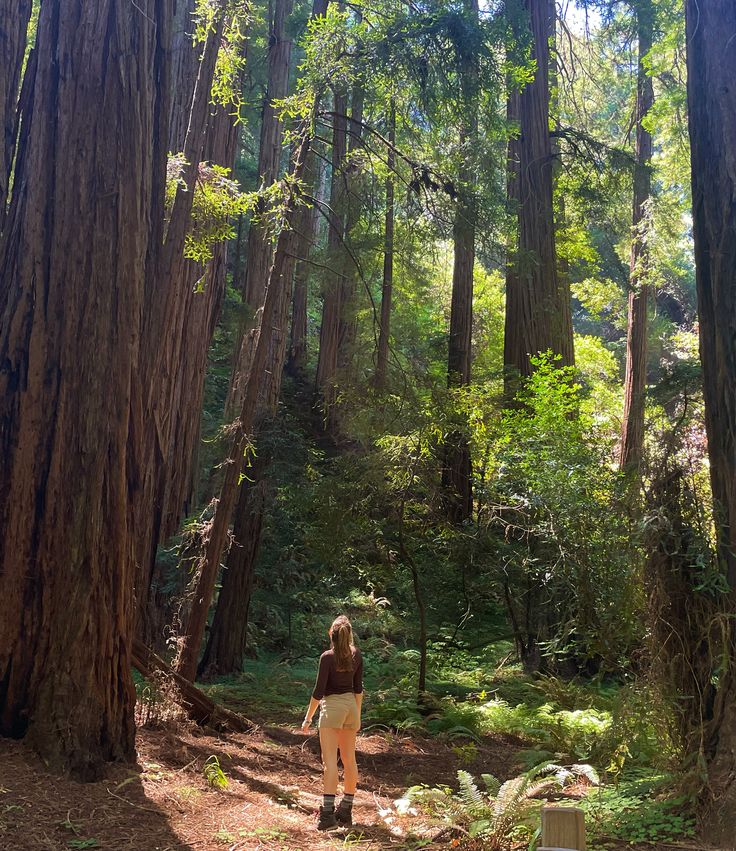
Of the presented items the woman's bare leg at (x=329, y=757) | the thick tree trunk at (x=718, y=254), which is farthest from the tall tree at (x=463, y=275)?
the woman's bare leg at (x=329, y=757)

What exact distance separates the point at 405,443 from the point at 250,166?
710 inches

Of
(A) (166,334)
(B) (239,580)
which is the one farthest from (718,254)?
(B) (239,580)

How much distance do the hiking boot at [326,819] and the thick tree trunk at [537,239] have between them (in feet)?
30.1

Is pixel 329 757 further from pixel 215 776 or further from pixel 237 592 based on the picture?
pixel 237 592

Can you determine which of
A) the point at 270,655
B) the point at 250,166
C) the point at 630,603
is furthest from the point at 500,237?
the point at 250,166

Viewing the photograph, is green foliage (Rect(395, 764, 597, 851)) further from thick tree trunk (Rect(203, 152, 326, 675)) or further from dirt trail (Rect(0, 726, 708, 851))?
thick tree trunk (Rect(203, 152, 326, 675))

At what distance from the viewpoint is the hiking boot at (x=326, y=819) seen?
5.45 metres

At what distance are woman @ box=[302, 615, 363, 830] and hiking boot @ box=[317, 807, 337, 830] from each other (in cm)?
8

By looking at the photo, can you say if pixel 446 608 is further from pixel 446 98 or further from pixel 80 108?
pixel 80 108

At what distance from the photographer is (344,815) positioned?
5625 millimetres

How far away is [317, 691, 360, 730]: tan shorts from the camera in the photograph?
572 cm

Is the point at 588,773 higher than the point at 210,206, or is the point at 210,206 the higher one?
the point at 210,206

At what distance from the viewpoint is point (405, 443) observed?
10336 millimetres

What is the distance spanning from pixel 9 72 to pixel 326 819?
6.09 m
